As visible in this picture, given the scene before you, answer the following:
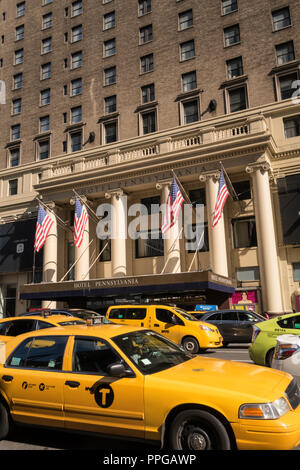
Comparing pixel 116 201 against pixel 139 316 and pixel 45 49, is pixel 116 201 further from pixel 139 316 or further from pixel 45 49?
pixel 45 49

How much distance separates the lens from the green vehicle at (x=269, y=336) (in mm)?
9320

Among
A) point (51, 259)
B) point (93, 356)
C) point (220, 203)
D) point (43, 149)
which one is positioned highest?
point (43, 149)

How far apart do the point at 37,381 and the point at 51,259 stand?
2826 centimetres

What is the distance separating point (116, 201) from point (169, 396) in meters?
27.2

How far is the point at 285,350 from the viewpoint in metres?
6.86

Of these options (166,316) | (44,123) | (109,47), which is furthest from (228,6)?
(166,316)

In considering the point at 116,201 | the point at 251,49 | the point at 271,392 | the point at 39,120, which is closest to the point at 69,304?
the point at 116,201

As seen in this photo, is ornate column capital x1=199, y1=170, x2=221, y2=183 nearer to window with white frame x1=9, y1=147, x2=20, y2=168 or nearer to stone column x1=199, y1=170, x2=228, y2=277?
stone column x1=199, y1=170, x2=228, y2=277

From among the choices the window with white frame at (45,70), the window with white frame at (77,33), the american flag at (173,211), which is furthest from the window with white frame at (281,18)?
the window with white frame at (45,70)

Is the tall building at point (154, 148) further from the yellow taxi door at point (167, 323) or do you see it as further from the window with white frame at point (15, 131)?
the yellow taxi door at point (167, 323)

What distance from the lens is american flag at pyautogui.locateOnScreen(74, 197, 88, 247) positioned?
28.2 metres

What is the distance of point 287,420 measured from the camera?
411 cm

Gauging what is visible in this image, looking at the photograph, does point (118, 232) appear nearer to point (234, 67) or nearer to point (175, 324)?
point (175, 324)

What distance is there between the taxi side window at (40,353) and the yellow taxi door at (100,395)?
27 cm
